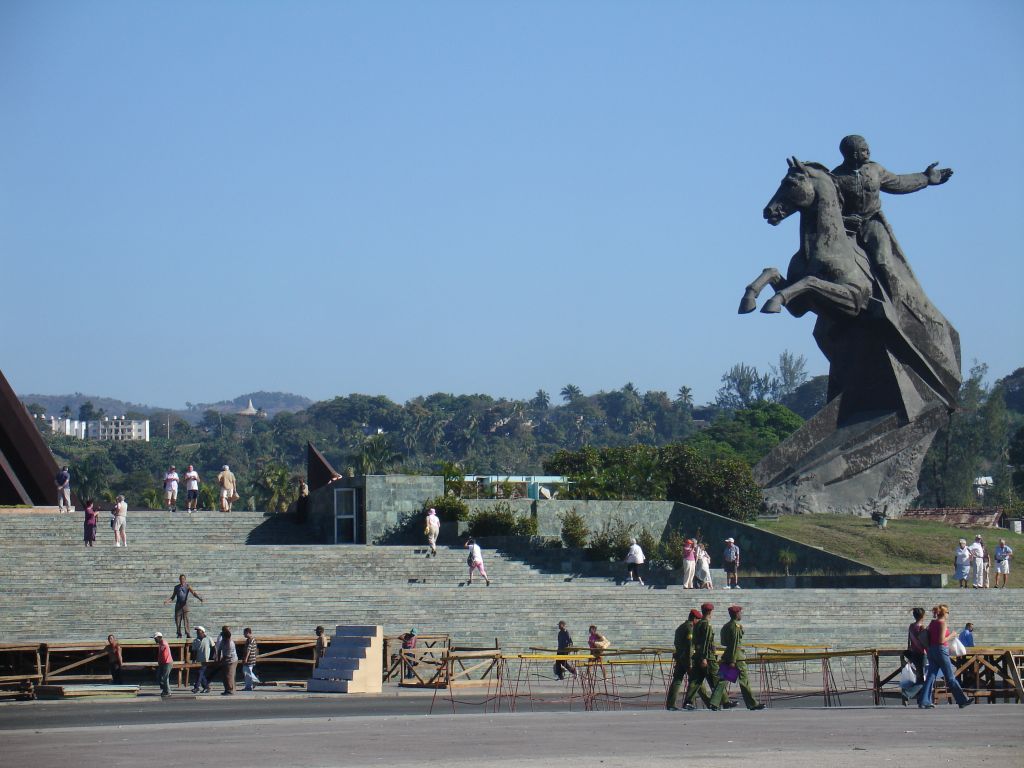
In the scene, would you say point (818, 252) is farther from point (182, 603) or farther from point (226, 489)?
point (182, 603)

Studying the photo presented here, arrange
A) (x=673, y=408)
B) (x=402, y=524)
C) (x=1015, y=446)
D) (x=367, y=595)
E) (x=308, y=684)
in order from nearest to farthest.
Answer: (x=308, y=684), (x=367, y=595), (x=402, y=524), (x=1015, y=446), (x=673, y=408)

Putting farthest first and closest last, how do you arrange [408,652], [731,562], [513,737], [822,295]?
[822,295]
[731,562]
[408,652]
[513,737]

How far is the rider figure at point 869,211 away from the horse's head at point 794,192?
38.3 inches

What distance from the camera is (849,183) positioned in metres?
37.8

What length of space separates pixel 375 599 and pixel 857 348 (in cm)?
1864

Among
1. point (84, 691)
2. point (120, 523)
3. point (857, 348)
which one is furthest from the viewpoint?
point (857, 348)

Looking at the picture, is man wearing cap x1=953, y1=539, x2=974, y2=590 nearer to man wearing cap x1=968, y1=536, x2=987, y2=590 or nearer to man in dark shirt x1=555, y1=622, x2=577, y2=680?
man wearing cap x1=968, y1=536, x2=987, y2=590

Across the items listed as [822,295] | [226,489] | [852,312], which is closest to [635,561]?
[226,489]

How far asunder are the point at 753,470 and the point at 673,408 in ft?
416

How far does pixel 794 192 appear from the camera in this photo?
120 ft

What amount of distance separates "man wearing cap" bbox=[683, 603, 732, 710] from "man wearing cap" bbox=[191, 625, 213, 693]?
671 centimetres

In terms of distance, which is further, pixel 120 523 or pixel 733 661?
pixel 120 523

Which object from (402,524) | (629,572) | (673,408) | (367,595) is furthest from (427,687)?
(673,408)

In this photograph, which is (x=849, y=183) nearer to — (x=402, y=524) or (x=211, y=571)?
(x=402, y=524)
